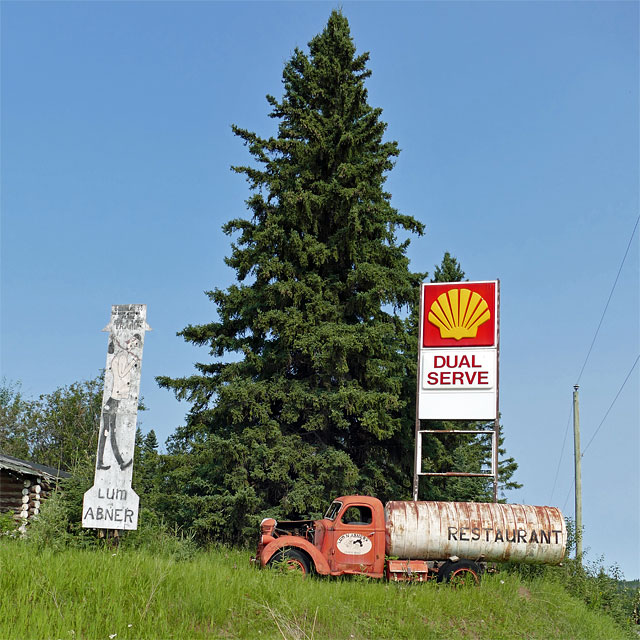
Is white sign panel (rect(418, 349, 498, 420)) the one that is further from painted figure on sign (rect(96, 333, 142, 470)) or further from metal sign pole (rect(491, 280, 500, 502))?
painted figure on sign (rect(96, 333, 142, 470))

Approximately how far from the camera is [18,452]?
195 feet

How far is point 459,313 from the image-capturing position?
23750 mm

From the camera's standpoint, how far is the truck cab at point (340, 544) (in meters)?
16.5

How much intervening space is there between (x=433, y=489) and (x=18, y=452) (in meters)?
44.9

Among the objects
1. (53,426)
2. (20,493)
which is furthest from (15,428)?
(20,493)

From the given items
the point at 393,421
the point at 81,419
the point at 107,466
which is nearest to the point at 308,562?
the point at 107,466

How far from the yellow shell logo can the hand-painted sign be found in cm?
1080

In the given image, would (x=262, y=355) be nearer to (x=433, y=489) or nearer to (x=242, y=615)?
(x=433, y=489)

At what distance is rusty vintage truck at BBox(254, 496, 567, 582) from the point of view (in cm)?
1702

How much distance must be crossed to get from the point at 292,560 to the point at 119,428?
5013 millimetres

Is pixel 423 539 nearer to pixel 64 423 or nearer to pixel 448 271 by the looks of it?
pixel 448 271

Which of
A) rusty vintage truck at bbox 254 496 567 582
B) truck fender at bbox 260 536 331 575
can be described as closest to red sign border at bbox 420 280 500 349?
rusty vintage truck at bbox 254 496 567 582

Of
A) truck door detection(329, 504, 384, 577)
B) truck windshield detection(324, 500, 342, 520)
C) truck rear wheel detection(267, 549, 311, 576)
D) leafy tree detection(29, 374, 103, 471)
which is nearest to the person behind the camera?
truck rear wheel detection(267, 549, 311, 576)

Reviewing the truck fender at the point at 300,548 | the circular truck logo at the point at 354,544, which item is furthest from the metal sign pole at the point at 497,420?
the truck fender at the point at 300,548
